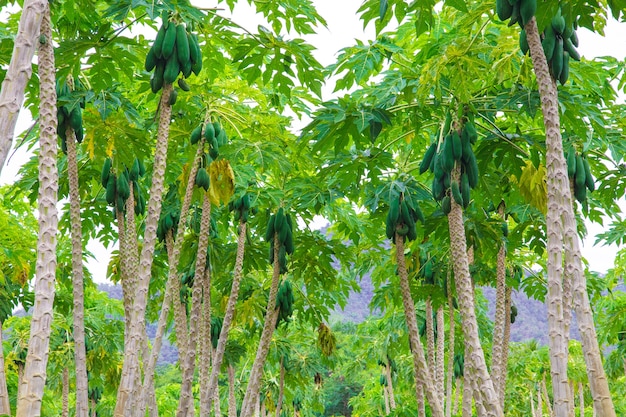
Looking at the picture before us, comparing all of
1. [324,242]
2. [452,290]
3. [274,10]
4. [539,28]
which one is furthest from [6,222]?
[539,28]

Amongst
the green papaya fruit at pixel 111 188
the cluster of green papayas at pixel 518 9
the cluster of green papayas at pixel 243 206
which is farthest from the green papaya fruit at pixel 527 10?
the cluster of green papayas at pixel 243 206

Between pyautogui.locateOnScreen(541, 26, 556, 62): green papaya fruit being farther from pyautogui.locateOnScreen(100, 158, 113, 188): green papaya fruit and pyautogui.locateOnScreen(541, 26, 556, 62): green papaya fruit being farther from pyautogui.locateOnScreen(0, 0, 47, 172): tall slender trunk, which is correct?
pyautogui.locateOnScreen(100, 158, 113, 188): green papaya fruit

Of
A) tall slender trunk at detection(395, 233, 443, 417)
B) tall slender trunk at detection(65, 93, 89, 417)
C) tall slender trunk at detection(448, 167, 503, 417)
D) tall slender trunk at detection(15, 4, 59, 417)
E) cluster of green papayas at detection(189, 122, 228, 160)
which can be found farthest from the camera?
cluster of green papayas at detection(189, 122, 228, 160)

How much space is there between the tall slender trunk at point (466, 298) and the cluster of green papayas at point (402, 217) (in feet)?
3.62

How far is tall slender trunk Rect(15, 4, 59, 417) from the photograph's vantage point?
431 centimetres

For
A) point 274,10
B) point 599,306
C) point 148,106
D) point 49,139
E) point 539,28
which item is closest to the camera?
point 539,28

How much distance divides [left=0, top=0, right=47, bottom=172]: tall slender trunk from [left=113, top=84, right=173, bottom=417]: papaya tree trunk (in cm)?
209

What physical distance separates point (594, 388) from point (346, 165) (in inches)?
120

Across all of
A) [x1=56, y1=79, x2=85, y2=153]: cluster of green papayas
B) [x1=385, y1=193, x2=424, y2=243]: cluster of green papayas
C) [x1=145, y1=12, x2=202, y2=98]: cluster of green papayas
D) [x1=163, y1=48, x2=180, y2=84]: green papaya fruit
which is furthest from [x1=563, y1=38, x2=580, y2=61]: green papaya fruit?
[x1=56, y1=79, x2=85, y2=153]: cluster of green papayas

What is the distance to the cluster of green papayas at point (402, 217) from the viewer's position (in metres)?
7.25

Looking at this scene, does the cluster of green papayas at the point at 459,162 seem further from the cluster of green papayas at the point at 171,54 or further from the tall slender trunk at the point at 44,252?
the tall slender trunk at the point at 44,252

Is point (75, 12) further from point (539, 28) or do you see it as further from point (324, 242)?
point (324, 242)

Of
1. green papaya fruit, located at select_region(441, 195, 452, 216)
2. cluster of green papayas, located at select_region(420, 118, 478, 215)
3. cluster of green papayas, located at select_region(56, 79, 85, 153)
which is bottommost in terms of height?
green papaya fruit, located at select_region(441, 195, 452, 216)

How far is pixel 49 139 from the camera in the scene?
482 centimetres
